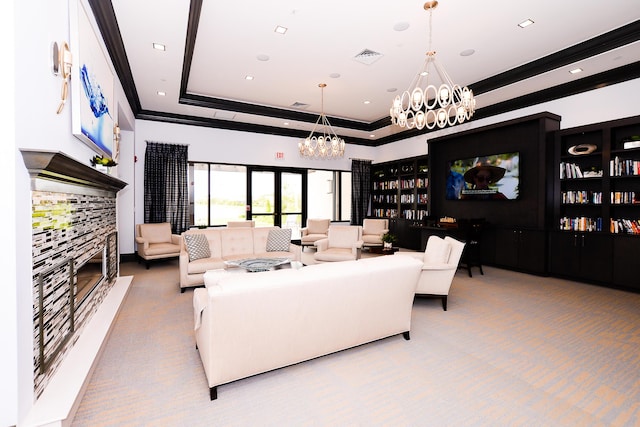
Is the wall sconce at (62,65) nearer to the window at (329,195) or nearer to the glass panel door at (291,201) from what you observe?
the glass panel door at (291,201)

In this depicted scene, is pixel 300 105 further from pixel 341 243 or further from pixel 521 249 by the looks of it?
pixel 521 249

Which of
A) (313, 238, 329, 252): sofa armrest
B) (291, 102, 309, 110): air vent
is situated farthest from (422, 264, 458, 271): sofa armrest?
(291, 102, 309, 110): air vent

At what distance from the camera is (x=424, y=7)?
11.6 ft

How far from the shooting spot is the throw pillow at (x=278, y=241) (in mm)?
5527

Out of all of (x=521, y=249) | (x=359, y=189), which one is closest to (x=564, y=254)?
(x=521, y=249)

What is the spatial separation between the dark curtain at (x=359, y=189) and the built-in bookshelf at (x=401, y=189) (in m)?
0.26

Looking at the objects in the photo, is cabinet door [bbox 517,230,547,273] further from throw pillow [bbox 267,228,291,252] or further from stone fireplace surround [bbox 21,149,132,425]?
stone fireplace surround [bbox 21,149,132,425]

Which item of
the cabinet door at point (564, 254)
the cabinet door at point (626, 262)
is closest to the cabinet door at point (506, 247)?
the cabinet door at point (564, 254)

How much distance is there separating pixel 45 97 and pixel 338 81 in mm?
4627

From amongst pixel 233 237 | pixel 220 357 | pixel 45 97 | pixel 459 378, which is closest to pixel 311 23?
pixel 45 97

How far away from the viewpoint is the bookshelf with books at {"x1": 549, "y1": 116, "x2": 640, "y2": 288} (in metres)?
4.65

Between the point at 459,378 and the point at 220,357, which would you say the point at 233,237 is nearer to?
the point at 220,357

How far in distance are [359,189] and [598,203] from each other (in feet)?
19.1

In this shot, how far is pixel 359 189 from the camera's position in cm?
984
